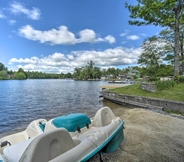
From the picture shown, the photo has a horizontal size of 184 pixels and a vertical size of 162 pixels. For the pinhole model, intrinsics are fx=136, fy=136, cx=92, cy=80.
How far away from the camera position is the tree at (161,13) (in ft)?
39.8

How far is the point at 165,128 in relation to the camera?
4766mm

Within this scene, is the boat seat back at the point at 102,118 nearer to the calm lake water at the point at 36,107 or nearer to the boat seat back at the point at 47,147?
the boat seat back at the point at 47,147

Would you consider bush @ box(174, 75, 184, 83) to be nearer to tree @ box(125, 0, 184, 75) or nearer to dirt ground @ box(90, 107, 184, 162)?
tree @ box(125, 0, 184, 75)

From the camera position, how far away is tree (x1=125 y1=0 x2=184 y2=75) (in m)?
12.1

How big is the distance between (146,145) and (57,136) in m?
2.73

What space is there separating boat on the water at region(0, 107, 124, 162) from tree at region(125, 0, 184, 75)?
12125 mm

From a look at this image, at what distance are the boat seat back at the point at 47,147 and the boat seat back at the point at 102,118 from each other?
1.33 metres

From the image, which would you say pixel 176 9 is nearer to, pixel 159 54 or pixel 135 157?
pixel 159 54

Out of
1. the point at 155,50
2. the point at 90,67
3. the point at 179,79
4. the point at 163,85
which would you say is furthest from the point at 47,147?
the point at 90,67

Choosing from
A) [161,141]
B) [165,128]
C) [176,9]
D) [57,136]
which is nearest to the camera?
[57,136]

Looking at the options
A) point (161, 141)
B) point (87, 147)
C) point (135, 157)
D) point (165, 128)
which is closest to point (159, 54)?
point (165, 128)

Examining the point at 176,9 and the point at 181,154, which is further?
the point at 176,9

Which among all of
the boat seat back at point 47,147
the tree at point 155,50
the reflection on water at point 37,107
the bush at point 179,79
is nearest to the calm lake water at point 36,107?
the reflection on water at point 37,107

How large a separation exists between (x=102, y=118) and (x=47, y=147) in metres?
1.76
